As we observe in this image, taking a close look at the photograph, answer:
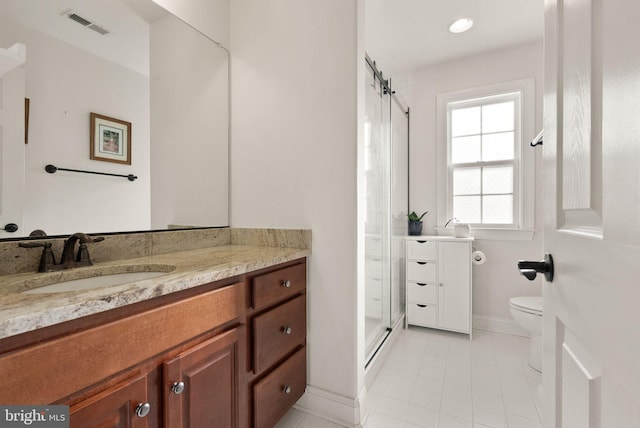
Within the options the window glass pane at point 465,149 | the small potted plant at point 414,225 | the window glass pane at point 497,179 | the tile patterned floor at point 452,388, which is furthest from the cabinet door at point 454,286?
the window glass pane at point 465,149

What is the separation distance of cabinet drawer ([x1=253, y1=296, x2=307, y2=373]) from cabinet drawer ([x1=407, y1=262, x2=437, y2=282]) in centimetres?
147

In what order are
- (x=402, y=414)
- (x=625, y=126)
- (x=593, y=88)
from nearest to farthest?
1. (x=625, y=126)
2. (x=593, y=88)
3. (x=402, y=414)

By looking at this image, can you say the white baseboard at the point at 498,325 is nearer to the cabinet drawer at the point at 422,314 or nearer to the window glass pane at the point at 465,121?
the cabinet drawer at the point at 422,314

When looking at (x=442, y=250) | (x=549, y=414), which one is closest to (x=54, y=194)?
(x=549, y=414)

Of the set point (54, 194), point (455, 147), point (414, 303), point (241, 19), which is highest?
point (241, 19)

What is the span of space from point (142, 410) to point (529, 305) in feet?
7.77

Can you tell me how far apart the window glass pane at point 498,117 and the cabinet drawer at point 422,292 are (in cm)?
159

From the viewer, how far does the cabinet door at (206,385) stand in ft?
2.84

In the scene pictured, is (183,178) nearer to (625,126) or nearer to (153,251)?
(153,251)

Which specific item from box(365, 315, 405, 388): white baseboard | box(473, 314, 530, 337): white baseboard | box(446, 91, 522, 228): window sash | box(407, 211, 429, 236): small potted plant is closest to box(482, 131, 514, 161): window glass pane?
box(446, 91, 522, 228): window sash

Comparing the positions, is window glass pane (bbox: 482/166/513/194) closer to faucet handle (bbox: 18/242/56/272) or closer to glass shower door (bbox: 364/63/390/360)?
glass shower door (bbox: 364/63/390/360)

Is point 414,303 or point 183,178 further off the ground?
point 183,178

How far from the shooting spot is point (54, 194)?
1106 millimetres

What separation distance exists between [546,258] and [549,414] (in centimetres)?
38
